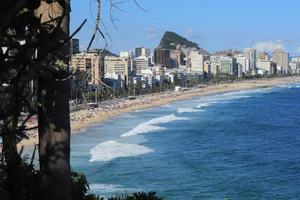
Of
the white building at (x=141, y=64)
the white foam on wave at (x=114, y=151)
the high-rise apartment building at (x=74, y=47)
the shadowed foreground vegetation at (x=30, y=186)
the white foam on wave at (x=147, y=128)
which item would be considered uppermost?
the white building at (x=141, y=64)

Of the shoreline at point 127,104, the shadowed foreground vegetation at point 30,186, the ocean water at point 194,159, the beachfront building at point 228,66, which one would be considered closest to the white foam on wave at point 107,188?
the ocean water at point 194,159

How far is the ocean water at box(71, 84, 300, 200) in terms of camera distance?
73.3ft

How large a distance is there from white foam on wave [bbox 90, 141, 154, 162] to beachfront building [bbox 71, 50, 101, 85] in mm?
27781

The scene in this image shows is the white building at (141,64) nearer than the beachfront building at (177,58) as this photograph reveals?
Yes

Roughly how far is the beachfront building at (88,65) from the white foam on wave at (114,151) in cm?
2778

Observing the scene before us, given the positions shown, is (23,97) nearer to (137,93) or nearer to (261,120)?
(261,120)

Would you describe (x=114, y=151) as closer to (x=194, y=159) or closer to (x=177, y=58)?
(x=194, y=159)

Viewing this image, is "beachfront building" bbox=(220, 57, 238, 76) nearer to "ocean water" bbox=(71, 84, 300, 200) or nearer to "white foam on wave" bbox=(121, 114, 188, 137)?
"white foam on wave" bbox=(121, 114, 188, 137)

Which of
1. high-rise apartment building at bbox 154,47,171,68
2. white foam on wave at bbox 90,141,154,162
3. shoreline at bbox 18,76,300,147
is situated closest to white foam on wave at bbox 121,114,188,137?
shoreline at bbox 18,76,300,147

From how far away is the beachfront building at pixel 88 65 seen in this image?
9.53 ft

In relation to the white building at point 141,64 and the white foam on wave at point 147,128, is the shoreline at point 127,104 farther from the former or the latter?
the white building at point 141,64

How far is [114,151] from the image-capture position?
3491cm

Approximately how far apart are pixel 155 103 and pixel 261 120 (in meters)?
34.6

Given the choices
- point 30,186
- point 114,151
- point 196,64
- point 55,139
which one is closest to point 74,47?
point 55,139
